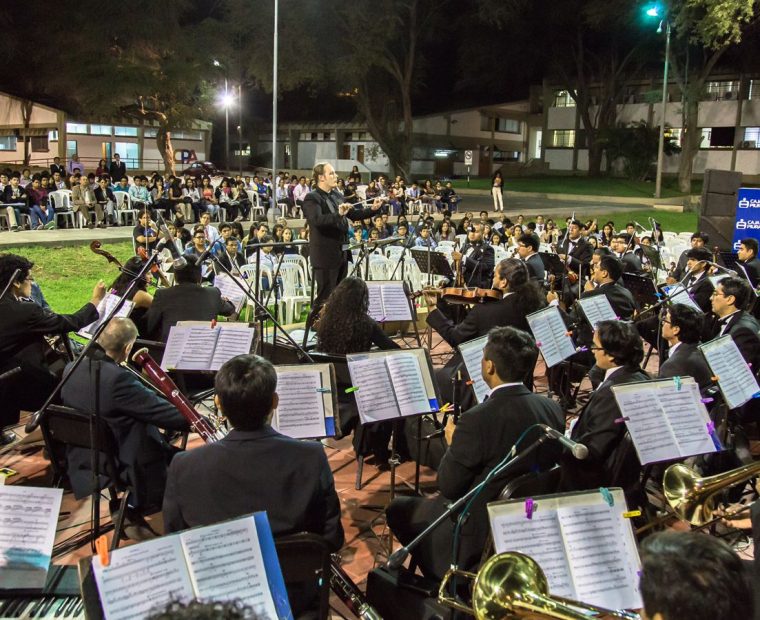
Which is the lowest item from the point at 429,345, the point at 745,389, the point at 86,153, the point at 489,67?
the point at 429,345

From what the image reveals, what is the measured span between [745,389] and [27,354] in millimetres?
5616

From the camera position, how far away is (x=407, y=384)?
459 centimetres

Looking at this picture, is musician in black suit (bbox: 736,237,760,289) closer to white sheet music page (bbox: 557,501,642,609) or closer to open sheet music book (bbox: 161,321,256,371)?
open sheet music book (bbox: 161,321,256,371)

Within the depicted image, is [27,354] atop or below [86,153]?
below

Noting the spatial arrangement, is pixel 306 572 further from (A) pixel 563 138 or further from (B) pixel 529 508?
(A) pixel 563 138

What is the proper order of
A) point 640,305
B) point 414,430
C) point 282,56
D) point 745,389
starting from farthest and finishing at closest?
point 282,56 → point 640,305 → point 414,430 → point 745,389

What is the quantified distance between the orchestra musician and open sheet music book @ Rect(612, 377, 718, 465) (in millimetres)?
2673

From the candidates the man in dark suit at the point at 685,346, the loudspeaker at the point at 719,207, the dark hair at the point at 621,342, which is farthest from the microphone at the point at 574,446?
the loudspeaker at the point at 719,207

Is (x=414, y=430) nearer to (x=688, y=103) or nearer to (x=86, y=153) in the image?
(x=86, y=153)

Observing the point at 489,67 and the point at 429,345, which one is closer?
the point at 429,345

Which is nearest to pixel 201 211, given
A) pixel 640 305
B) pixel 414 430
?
pixel 640 305

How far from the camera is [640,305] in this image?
8805 millimetres

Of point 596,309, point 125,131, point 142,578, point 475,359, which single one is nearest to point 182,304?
point 475,359

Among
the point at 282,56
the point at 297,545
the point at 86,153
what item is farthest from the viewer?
the point at 86,153
